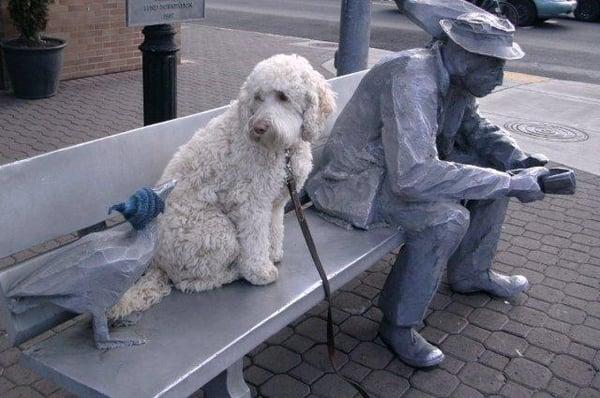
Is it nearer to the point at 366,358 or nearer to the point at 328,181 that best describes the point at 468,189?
the point at 328,181

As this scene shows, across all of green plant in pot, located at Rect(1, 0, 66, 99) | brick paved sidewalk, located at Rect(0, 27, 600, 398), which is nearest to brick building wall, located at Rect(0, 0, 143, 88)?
green plant in pot, located at Rect(1, 0, 66, 99)

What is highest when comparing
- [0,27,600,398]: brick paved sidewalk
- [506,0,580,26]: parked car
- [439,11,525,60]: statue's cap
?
[439,11,525,60]: statue's cap

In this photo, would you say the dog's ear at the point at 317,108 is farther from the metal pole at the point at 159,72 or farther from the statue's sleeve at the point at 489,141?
the metal pole at the point at 159,72

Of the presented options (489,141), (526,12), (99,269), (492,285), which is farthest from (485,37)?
(526,12)

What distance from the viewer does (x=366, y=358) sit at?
378 cm

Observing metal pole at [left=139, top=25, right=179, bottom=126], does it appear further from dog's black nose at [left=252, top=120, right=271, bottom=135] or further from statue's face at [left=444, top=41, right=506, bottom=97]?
dog's black nose at [left=252, top=120, right=271, bottom=135]

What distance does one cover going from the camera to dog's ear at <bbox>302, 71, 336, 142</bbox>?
2.83m

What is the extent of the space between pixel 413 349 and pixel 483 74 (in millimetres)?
1445

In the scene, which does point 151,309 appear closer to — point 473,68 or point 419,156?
point 419,156

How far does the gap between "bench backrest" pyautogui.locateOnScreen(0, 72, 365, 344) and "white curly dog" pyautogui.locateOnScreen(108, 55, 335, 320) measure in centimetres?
33

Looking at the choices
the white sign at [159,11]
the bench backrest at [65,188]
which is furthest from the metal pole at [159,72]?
the bench backrest at [65,188]

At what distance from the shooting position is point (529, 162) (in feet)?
13.5

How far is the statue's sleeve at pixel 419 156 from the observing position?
11.0ft

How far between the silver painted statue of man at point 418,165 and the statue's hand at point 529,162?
439mm
